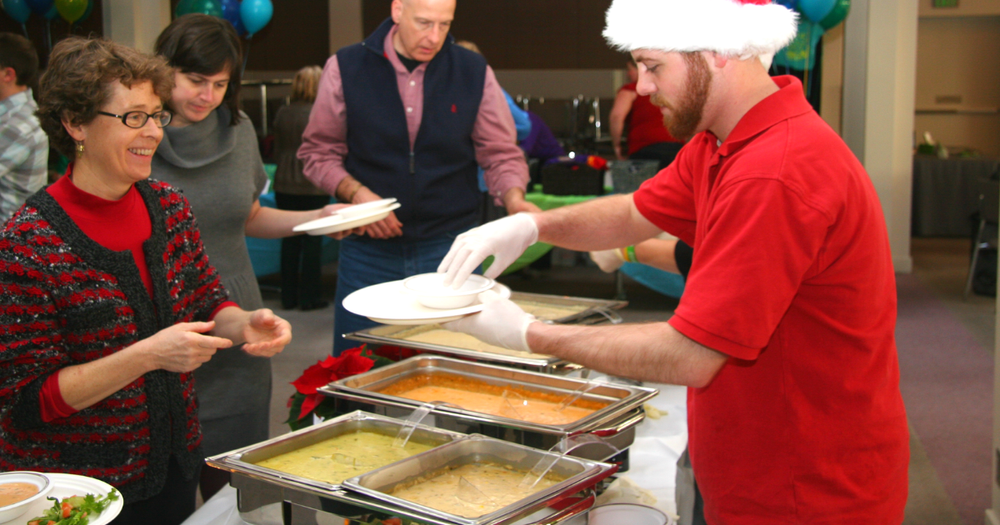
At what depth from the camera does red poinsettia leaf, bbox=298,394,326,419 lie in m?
1.40

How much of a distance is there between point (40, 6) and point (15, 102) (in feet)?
7.67

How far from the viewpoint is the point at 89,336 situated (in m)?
1.18

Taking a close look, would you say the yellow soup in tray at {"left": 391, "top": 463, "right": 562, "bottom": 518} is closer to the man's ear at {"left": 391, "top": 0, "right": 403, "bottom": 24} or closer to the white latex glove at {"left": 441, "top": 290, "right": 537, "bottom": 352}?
the white latex glove at {"left": 441, "top": 290, "right": 537, "bottom": 352}

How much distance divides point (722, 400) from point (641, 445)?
473 millimetres

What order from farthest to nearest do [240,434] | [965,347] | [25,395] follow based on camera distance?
[965,347], [240,434], [25,395]

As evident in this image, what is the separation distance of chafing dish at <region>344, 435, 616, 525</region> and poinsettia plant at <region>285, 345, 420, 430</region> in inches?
13.0

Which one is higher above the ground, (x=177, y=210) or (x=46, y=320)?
(x=177, y=210)

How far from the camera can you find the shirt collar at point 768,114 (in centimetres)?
97

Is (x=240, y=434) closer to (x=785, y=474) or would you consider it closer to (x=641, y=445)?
(x=641, y=445)

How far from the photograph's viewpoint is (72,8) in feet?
13.9

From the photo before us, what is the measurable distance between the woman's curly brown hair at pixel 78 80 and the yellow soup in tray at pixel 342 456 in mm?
578

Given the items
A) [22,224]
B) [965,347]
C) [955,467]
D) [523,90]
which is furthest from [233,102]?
[523,90]

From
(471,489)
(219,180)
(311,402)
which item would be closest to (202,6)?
(219,180)

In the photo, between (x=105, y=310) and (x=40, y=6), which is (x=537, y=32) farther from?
(x=105, y=310)
